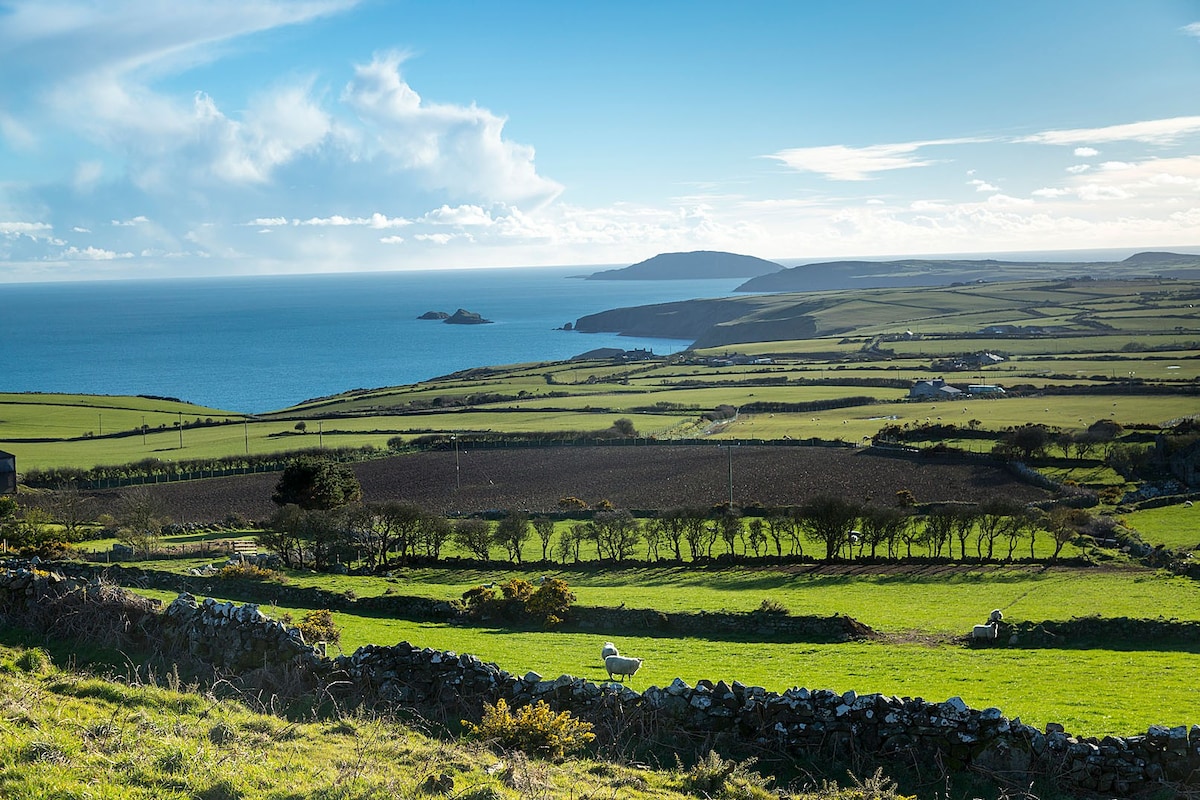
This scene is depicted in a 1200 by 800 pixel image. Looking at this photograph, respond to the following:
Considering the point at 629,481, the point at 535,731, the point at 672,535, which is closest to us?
the point at 535,731

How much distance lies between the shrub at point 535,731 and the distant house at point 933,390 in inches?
3411

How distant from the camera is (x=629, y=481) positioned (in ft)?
189

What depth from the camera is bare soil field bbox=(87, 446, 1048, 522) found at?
51.4 metres

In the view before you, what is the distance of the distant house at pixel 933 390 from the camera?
302 ft

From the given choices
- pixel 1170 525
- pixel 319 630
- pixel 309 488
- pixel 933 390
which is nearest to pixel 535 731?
pixel 319 630

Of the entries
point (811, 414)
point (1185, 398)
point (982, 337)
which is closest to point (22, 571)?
point (811, 414)

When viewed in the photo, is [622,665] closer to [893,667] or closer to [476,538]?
[893,667]

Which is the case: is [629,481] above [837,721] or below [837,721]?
below

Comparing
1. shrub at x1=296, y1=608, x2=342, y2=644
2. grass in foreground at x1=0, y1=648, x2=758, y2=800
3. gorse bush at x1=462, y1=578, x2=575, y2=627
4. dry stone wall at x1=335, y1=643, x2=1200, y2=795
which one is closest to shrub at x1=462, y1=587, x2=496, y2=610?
gorse bush at x1=462, y1=578, x2=575, y2=627

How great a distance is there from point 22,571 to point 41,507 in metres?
40.7

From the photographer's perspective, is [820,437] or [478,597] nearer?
[478,597]

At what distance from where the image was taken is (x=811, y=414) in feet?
277

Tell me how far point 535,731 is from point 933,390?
89532 mm

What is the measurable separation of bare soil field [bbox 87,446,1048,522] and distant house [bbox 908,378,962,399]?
31.7 meters
